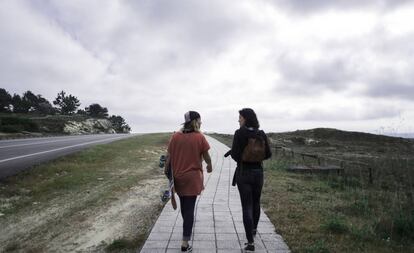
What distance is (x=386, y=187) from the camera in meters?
12.6

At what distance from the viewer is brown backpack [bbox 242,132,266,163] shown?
16.8ft

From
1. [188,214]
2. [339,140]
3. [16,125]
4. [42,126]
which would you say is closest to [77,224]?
[188,214]

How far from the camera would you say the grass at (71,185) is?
8.30 metres

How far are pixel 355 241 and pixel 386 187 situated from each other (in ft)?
25.6

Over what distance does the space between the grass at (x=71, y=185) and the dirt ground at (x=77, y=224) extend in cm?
5

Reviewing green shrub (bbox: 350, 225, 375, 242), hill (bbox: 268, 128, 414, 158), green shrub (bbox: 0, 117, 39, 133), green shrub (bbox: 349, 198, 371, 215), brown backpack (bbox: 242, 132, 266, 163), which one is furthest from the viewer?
hill (bbox: 268, 128, 414, 158)

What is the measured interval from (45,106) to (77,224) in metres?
73.0

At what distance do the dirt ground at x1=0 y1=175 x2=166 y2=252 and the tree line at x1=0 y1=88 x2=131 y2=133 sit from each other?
6143 cm

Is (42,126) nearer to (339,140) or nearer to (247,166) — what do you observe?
(339,140)

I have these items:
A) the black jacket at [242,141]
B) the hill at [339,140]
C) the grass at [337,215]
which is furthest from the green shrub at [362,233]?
the hill at [339,140]

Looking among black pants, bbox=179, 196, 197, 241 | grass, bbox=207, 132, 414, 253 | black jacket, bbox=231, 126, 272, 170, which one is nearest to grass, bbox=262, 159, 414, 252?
grass, bbox=207, 132, 414, 253

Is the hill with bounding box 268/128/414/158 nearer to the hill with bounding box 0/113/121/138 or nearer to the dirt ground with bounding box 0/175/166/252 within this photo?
the hill with bounding box 0/113/121/138

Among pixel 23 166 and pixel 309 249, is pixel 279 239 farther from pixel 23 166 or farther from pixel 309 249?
pixel 23 166

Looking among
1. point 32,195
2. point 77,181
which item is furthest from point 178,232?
point 77,181
